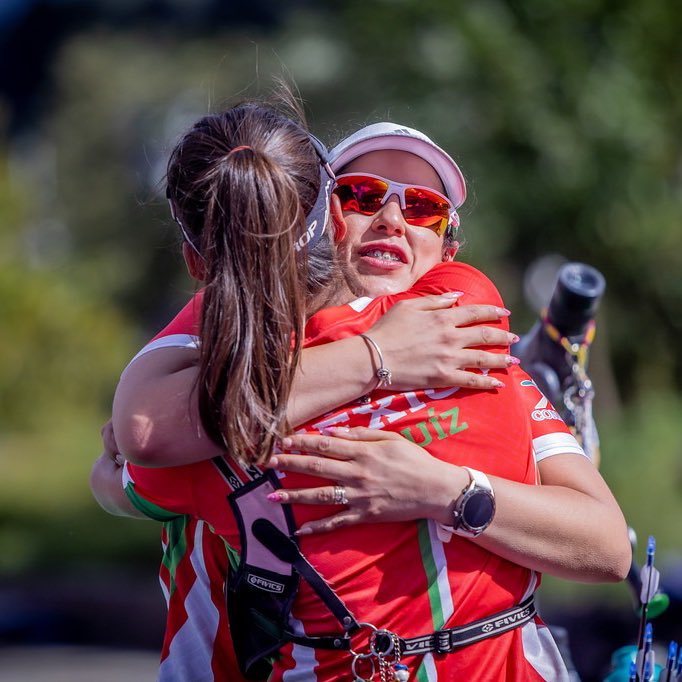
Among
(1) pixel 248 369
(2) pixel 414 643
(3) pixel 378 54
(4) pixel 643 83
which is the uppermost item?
(3) pixel 378 54

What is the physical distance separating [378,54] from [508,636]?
35.0ft

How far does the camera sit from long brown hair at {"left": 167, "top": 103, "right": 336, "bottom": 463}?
72.1 inches

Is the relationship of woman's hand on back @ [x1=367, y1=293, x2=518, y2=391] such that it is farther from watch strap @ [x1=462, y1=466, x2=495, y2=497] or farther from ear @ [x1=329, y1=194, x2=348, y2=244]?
ear @ [x1=329, y1=194, x2=348, y2=244]

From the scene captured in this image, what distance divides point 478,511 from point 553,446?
0.32 metres

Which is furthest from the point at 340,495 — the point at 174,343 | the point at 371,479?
the point at 174,343

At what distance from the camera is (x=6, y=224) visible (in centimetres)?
1395

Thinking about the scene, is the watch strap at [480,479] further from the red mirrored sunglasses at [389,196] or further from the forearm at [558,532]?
the red mirrored sunglasses at [389,196]

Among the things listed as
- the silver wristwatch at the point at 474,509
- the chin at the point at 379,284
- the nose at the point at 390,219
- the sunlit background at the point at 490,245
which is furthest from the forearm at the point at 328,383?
the sunlit background at the point at 490,245

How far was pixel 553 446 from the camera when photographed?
2.11 m

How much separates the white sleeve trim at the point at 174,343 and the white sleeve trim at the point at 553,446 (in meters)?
0.70

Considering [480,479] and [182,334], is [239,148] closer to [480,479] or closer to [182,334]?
[182,334]

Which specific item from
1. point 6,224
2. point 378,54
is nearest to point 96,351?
point 6,224

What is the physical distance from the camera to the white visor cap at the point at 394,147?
2336 mm

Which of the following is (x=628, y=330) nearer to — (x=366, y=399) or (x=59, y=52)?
(x=366, y=399)
